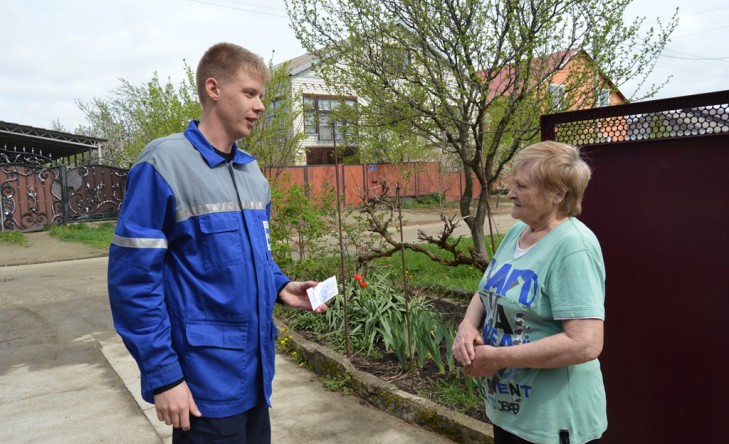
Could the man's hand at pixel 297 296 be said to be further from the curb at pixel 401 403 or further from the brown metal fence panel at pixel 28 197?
the brown metal fence panel at pixel 28 197

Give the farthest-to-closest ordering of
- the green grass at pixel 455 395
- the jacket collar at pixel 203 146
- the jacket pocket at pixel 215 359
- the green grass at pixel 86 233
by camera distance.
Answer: the green grass at pixel 86 233 → the green grass at pixel 455 395 → the jacket collar at pixel 203 146 → the jacket pocket at pixel 215 359

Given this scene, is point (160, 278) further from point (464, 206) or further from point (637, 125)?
point (464, 206)

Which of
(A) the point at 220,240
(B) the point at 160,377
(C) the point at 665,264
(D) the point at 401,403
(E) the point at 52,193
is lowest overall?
(D) the point at 401,403

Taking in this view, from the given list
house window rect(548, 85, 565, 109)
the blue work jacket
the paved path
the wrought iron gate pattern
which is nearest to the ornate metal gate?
the wrought iron gate pattern

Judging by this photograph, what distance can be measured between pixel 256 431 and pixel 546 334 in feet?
3.72

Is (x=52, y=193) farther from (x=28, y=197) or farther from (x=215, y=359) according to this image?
(x=215, y=359)

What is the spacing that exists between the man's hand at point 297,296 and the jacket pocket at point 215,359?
1.40 ft

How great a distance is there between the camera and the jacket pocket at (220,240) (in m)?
1.84

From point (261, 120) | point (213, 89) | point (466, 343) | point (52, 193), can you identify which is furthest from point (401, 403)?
point (52, 193)

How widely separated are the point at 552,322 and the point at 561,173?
50cm

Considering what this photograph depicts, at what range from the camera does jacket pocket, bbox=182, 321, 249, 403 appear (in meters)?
1.80

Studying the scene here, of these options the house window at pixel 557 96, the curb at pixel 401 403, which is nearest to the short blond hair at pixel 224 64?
the curb at pixel 401 403

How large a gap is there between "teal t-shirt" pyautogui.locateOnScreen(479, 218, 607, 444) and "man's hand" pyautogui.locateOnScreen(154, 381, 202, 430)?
3.51 ft

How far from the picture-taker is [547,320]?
1.79m
